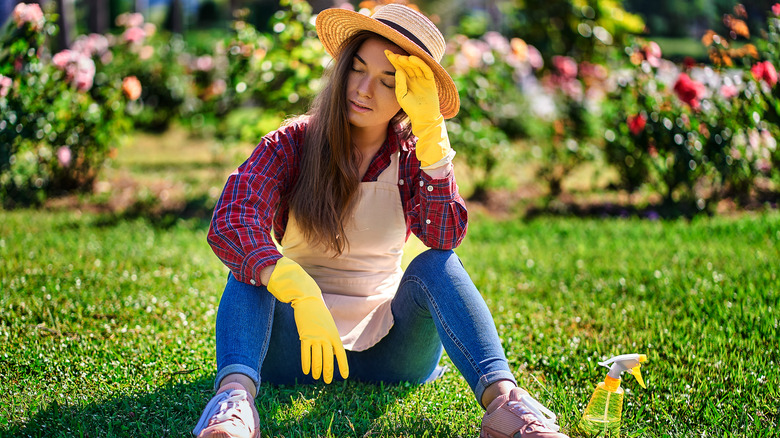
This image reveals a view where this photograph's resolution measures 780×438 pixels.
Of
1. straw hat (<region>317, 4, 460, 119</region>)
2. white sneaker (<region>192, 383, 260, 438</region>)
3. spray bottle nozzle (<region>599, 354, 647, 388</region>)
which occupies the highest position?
straw hat (<region>317, 4, 460, 119</region>)

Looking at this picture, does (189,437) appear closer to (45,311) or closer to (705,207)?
(45,311)

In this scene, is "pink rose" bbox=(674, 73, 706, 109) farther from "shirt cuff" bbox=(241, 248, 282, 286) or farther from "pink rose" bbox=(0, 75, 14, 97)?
"pink rose" bbox=(0, 75, 14, 97)

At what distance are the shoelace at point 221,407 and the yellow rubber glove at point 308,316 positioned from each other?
0.21m

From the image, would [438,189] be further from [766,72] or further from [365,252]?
[766,72]

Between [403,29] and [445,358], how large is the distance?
4.27 ft

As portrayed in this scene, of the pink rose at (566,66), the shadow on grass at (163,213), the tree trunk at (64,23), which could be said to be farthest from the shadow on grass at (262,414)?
the tree trunk at (64,23)

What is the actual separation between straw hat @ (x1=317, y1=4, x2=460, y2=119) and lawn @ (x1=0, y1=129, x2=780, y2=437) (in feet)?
3.44

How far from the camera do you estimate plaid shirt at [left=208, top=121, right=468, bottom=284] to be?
6.45 ft

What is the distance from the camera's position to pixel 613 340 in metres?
2.73

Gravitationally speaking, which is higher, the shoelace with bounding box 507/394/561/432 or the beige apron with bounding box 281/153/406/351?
the beige apron with bounding box 281/153/406/351

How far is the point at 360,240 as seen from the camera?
7.43ft

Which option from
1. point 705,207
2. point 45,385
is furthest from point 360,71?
point 705,207

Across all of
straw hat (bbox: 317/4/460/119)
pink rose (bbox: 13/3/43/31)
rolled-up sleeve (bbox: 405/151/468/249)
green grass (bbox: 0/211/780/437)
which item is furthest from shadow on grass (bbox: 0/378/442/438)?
pink rose (bbox: 13/3/43/31)

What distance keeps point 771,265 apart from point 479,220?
6.73 ft
